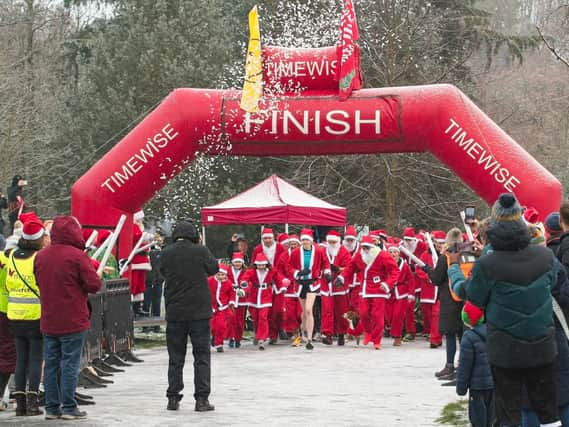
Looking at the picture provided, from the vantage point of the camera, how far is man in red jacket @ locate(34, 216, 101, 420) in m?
9.67

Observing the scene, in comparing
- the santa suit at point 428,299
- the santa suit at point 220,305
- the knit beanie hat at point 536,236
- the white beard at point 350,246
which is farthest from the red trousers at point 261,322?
the knit beanie hat at point 536,236

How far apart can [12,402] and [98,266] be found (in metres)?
1.80

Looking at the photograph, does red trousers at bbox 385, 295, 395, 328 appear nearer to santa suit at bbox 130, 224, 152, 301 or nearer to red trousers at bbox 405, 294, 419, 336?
red trousers at bbox 405, 294, 419, 336

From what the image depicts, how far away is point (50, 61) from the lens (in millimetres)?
37406

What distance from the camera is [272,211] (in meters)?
20.2

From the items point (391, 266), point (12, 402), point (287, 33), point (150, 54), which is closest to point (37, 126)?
point (150, 54)

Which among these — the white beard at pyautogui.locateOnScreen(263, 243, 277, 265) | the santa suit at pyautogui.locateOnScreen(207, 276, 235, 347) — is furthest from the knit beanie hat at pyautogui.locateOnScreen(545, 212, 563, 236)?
the white beard at pyautogui.locateOnScreen(263, 243, 277, 265)

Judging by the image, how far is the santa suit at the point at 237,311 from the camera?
17859mm

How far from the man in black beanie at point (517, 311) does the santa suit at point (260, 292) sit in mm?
10990

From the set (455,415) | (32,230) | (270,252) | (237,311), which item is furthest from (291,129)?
(455,415)

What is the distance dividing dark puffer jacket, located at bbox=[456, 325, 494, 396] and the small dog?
32.0 feet

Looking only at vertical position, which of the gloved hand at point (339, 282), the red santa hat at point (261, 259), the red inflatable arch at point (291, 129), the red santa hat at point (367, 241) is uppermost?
the red inflatable arch at point (291, 129)

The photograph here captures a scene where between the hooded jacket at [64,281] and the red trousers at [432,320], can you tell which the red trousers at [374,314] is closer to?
the red trousers at [432,320]

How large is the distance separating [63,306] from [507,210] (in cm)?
435
